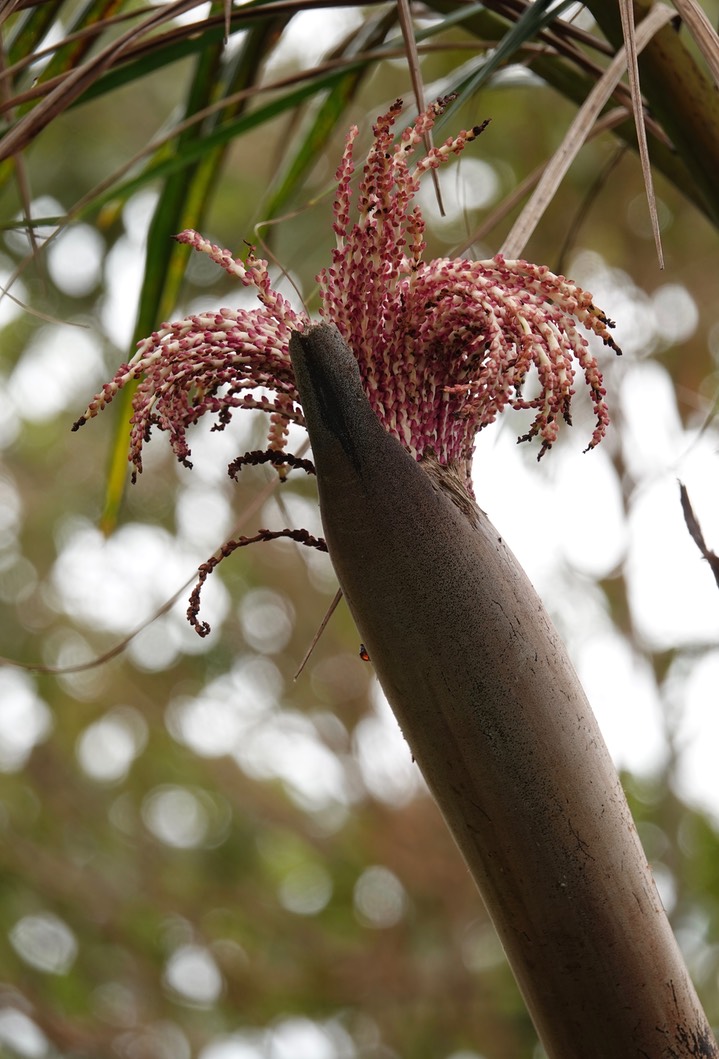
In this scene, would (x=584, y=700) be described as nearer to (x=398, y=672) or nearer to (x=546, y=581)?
(x=398, y=672)

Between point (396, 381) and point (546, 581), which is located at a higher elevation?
point (546, 581)

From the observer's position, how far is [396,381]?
47 centimetres

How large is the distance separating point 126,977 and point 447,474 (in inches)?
198

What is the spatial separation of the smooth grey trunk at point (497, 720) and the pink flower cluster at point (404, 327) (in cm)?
4

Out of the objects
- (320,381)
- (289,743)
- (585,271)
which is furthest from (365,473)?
(289,743)

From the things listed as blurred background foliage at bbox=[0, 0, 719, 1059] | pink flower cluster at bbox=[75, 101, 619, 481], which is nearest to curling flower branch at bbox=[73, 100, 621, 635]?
pink flower cluster at bbox=[75, 101, 619, 481]

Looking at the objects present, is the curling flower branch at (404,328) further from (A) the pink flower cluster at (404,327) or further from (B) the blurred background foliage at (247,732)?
(B) the blurred background foliage at (247,732)

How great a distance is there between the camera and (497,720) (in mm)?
431

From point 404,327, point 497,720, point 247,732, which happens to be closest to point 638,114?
point 404,327

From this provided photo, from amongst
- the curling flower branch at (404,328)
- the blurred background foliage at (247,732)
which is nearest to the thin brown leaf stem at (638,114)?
the curling flower branch at (404,328)

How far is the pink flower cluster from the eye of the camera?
0.46 meters

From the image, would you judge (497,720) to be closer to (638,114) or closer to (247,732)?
(638,114)

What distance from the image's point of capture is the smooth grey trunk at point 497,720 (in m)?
0.43

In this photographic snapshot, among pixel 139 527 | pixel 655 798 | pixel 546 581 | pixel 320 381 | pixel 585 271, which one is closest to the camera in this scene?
pixel 320 381
